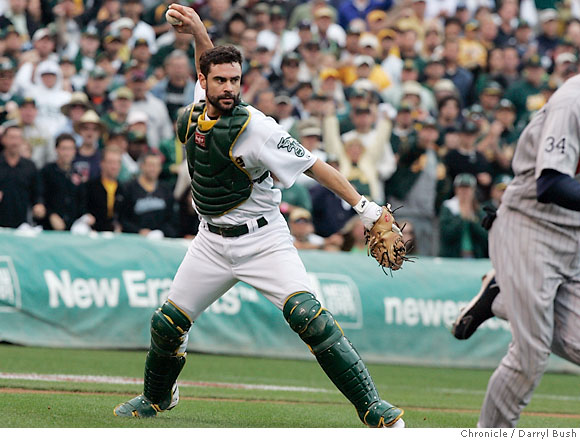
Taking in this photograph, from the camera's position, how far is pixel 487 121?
16438mm

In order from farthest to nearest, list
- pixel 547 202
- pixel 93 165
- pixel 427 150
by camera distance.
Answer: pixel 427 150 < pixel 93 165 < pixel 547 202

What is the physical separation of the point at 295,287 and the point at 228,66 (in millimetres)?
1395

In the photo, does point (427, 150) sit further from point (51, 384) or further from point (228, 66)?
point (228, 66)

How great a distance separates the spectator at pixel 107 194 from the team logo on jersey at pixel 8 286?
165 cm

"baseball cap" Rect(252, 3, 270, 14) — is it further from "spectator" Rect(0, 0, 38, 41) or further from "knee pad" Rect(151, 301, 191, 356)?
"knee pad" Rect(151, 301, 191, 356)

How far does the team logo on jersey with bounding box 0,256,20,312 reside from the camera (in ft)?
36.1

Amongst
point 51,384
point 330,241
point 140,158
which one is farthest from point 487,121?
point 51,384

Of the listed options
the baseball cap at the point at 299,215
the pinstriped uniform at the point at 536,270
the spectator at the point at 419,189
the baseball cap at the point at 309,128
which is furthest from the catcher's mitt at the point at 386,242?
the spectator at the point at 419,189

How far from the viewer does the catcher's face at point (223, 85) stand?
6.01 metres

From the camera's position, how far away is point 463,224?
13852mm

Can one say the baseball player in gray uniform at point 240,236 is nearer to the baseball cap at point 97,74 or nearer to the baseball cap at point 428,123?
the baseball cap at point 97,74

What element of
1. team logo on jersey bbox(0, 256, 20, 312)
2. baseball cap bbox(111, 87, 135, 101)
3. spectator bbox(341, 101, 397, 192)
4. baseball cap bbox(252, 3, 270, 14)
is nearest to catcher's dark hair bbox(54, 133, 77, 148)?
baseball cap bbox(111, 87, 135, 101)

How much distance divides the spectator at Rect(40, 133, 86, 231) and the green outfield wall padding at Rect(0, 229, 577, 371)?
32.2 inches

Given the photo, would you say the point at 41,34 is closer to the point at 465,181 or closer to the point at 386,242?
the point at 465,181
